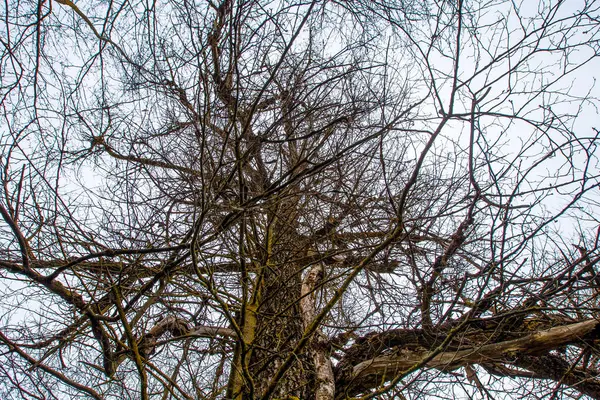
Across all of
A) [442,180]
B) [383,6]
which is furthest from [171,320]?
[383,6]

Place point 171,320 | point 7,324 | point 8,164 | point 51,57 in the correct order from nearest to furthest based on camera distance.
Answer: point 8,164
point 51,57
point 7,324
point 171,320

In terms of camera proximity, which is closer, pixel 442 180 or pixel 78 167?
pixel 78 167

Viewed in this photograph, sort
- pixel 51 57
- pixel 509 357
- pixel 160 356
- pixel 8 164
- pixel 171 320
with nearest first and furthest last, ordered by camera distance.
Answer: pixel 8 164, pixel 51 57, pixel 509 357, pixel 171 320, pixel 160 356

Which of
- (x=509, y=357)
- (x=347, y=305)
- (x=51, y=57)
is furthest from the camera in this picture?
(x=347, y=305)

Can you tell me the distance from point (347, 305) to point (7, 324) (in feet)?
10.8

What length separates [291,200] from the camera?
383 cm

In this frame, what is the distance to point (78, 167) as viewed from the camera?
326 cm

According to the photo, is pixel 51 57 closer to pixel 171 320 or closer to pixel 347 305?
pixel 171 320

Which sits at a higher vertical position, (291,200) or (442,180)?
(291,200)

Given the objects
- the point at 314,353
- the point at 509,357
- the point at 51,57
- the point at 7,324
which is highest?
the point at 51,57

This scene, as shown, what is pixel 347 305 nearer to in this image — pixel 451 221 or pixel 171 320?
pixel 451 221

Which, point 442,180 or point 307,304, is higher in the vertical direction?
point 442,180

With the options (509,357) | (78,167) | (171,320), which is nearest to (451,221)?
(509,357)

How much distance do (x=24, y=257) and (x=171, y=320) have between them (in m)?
1.46
